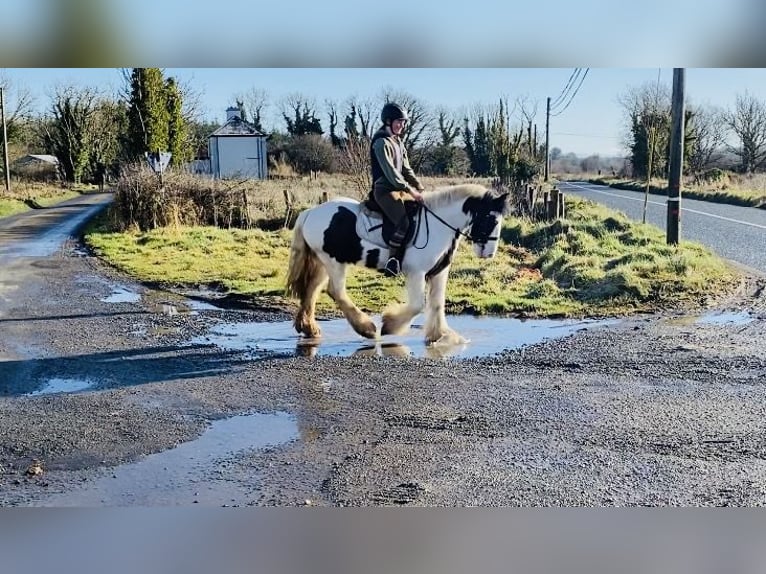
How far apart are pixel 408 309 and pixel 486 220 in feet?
3.19

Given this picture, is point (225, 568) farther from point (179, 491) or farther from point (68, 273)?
point (68, 273)

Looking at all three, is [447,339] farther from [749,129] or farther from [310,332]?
[749,129]

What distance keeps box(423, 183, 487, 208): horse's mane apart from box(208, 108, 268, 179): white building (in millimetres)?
1631

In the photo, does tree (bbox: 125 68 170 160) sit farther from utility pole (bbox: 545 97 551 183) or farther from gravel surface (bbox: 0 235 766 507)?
utility pole (bbox: 545 97 551 183)

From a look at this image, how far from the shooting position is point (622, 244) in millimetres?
8070

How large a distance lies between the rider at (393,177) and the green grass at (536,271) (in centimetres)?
150

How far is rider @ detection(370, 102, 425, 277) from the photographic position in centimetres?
516

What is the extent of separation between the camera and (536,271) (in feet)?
26.0

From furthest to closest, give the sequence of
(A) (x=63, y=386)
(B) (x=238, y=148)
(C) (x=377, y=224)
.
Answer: (B) (x=238, y=148) → (C) (x=377, y=224) → (A) (x=63, y=386)

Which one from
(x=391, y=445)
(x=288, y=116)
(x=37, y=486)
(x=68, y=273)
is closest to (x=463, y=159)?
(x=288, y=116)

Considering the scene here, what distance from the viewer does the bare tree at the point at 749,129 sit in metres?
4.72

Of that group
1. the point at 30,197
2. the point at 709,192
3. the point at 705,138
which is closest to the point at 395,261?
the point at 705,138

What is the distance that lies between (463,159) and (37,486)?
445 cm

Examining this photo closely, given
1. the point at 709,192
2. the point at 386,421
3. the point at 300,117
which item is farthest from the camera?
the point at 709,192
